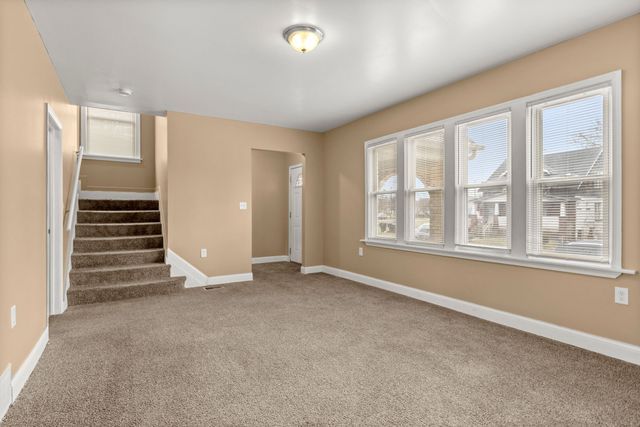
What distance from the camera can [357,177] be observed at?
17.8 ft

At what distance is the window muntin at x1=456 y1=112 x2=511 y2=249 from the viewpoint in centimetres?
338

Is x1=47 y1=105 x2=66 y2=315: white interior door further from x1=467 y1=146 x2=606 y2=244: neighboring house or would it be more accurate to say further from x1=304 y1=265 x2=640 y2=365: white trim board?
x1=467 y1=146 x2=606 y2=244: neighboring house

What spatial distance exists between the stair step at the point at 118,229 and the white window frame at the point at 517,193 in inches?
137

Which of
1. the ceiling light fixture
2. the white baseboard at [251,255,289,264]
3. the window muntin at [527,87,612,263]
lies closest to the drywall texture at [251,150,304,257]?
the white baseboard at [251,255,289,264]

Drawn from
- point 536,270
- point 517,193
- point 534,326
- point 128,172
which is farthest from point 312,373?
point 128,172

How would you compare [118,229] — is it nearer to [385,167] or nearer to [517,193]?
[385,167]

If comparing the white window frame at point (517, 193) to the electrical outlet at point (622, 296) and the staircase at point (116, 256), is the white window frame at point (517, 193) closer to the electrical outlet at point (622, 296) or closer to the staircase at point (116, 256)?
the electrical outlet at point (622, 296)

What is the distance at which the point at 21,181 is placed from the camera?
2.30m

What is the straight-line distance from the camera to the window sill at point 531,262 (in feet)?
8.63

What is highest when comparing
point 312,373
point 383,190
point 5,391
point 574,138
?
point 574,138

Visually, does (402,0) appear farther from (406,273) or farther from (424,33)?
(406,273)

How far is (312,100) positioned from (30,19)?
9.11 ft

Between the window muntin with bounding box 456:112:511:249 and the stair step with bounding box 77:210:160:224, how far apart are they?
4.75 m

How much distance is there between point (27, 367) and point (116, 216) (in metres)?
3.47
